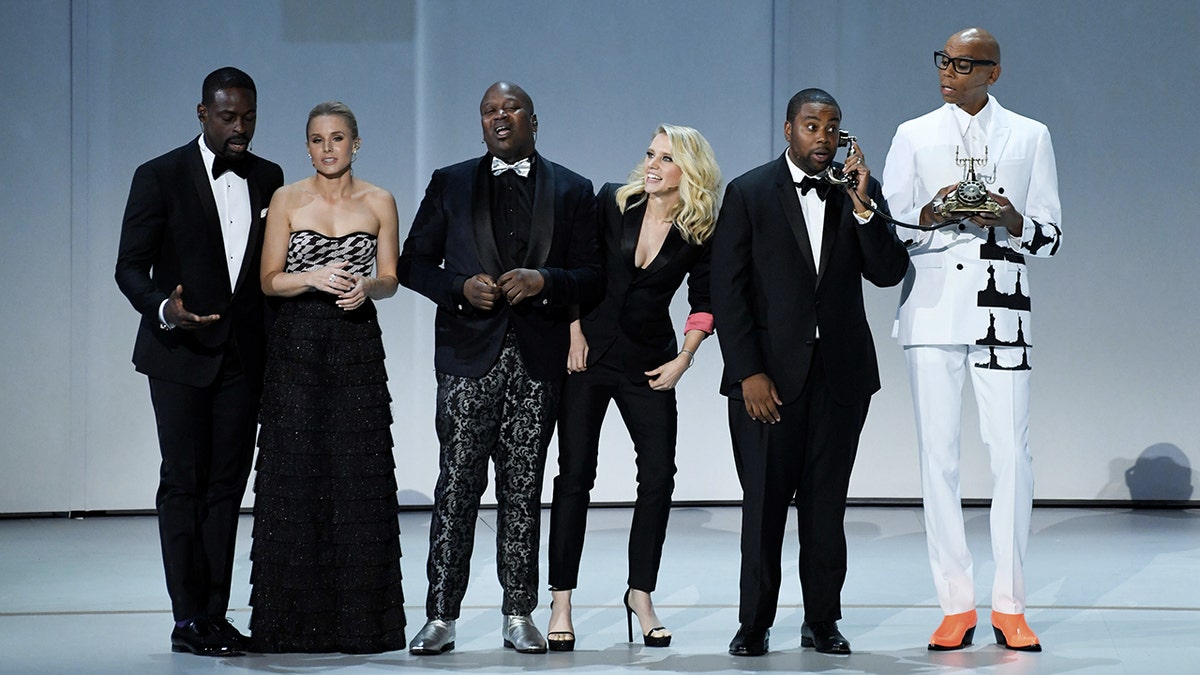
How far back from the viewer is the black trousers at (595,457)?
4555mm

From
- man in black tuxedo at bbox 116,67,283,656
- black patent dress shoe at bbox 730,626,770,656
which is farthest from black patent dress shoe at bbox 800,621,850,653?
man in black tuxedo at bbox 116,67,283,656

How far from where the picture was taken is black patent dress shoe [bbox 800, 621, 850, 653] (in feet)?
14.5

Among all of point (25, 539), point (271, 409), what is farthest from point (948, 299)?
point (25, 539)

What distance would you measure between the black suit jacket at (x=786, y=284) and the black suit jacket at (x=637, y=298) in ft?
0.62

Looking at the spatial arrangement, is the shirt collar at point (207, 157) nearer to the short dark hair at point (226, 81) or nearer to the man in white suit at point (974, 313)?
the short dark hair at point (226, 81)

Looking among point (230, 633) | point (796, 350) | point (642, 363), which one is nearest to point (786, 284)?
point (796, 350)

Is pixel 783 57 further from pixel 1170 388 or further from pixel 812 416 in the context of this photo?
pixel 812 416

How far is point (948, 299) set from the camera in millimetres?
4543

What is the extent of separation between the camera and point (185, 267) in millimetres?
4488

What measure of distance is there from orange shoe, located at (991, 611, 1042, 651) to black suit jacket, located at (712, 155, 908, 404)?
0.90 metres

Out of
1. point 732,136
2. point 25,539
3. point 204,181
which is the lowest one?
point 25,539

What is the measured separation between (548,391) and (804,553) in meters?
0.99

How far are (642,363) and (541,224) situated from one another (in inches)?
22.4

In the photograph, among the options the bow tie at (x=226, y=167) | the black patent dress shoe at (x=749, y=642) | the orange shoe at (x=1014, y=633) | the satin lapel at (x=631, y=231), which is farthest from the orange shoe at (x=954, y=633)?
the bow tie at (x=226, y=167)
